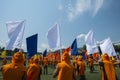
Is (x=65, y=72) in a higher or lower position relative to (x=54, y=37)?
lower

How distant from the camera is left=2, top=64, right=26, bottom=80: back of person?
6.05 m

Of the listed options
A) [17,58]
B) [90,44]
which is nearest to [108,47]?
[90,44]

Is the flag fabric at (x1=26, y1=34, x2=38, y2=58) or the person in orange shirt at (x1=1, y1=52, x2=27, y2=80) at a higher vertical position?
the flag fabric at (x1=26, y1=34, x2=38, y2=58)

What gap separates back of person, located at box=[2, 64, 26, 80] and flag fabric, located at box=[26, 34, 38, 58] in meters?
5.38

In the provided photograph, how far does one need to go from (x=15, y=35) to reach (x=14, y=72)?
4418mm

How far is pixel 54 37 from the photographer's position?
1124cm

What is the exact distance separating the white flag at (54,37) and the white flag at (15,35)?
133 centimetres

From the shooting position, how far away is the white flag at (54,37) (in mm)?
10915

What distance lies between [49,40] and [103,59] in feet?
Answer: 8.85

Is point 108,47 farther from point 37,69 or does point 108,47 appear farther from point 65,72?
point 65,72

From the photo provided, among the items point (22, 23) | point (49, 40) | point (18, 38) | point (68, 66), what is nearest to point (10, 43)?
point (18, 38)

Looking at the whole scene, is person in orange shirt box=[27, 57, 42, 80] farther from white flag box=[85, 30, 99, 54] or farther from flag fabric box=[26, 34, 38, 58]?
white flag box=[85, 30, 99, 54]

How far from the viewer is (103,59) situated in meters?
9.70

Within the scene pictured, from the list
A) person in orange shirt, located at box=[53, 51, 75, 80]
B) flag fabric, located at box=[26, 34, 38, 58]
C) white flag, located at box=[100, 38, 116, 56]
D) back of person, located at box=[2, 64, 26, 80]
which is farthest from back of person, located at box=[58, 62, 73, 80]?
white flag, located at box=[100, 38, 116, 56]
